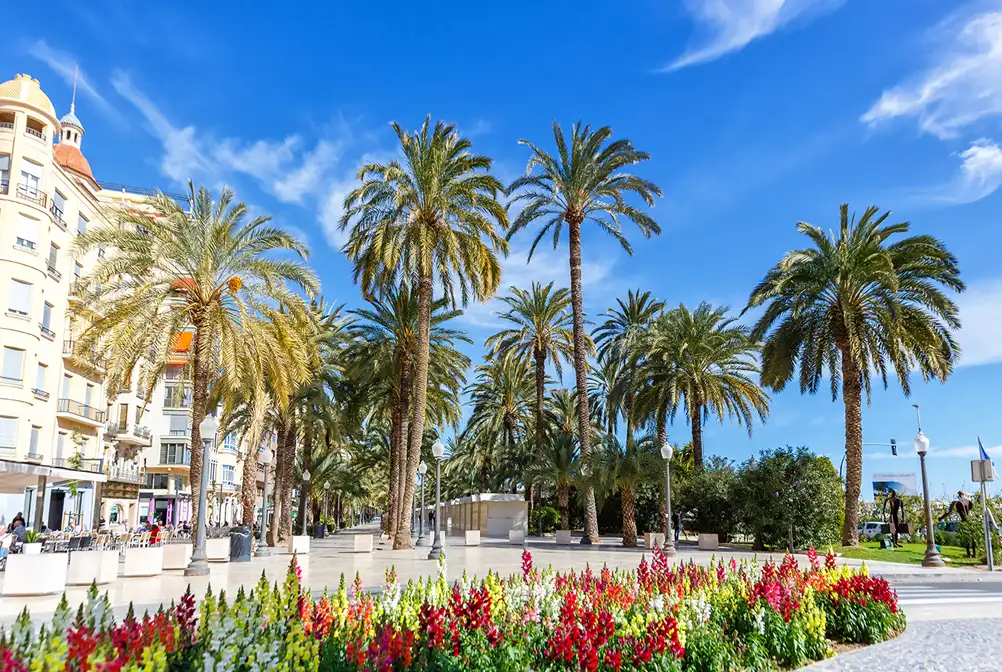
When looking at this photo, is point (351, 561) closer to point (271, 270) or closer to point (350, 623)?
point (271, 270)

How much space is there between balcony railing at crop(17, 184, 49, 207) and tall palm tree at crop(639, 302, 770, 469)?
28.9 metres

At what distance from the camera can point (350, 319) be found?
3803 cm

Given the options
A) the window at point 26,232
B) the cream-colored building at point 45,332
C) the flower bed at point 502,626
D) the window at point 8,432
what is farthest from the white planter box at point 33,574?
the window at point 26,232

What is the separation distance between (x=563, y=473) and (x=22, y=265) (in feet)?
88.5

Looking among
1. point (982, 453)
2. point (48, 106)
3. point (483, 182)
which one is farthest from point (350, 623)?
point (48, 106)

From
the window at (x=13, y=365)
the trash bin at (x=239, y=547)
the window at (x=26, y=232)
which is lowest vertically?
the trash bin at (x=239, y=547)

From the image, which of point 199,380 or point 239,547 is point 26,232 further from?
point 239,547

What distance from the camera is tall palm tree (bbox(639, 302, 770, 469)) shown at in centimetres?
3369

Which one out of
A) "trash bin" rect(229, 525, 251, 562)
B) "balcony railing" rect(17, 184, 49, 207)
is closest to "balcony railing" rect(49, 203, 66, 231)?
"balcony railing" rect(17, 184, 49, 207)

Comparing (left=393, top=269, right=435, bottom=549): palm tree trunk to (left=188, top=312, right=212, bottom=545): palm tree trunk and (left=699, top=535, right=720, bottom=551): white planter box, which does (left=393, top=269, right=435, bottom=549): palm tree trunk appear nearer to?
(left=188, top=312, right=212, bottom=545): palm tree trunk

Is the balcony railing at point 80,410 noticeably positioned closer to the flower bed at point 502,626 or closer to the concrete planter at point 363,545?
the concrete planter at point 363,545

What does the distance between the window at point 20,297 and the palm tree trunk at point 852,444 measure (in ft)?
114

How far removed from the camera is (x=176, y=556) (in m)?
19.7

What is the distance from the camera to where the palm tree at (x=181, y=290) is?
20594 mm
